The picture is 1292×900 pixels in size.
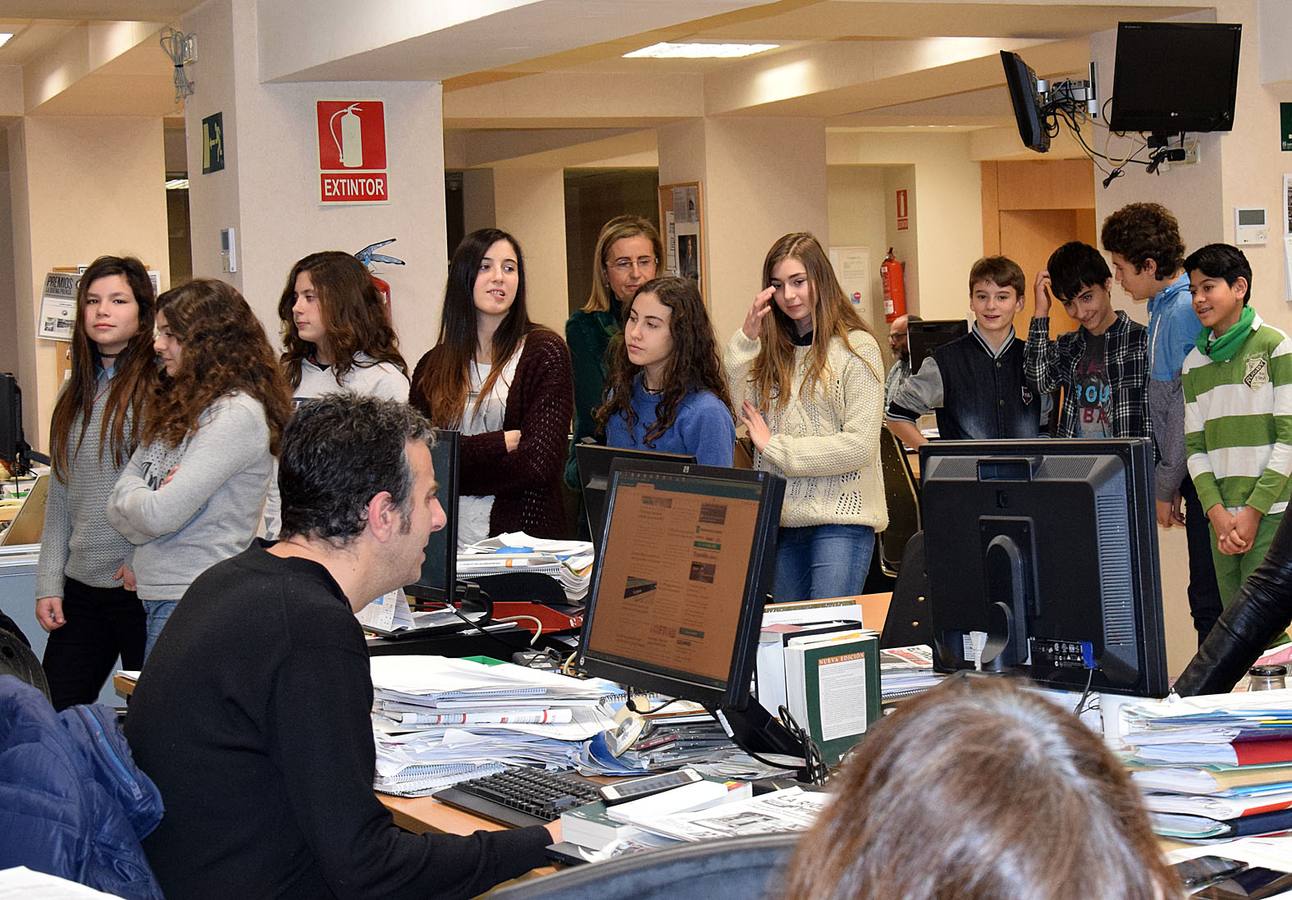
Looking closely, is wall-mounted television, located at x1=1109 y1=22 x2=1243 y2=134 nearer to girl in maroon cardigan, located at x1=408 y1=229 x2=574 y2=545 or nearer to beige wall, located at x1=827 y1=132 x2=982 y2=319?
girl in maroon cardigan, located at x1=408 y1=229 x2=574 y2=545

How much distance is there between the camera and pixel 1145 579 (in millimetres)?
2062

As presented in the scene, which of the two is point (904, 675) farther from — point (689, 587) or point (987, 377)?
point (987, 377)

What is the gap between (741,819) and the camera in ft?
6.17

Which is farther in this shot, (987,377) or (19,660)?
(987,377)

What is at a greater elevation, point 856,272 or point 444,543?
point 856,272

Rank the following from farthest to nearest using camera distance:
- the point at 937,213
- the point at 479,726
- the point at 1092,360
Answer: the point at 937,213, the point at 1092,360, the point at 479,726

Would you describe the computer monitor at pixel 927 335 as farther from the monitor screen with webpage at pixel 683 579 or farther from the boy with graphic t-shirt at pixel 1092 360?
the monitor screen with webpage at pixel 683 579

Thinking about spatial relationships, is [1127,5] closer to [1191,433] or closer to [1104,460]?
[1191,433]

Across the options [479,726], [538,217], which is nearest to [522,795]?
[479,726]

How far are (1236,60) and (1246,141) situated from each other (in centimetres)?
34

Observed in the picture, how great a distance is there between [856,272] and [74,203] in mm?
6492

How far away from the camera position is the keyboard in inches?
83.7

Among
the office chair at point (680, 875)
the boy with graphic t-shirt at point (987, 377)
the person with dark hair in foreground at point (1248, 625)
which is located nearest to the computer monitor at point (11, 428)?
the boy with graphic t-shirt at point (987, 377)

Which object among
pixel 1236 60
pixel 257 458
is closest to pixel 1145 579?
pixel 257 458
